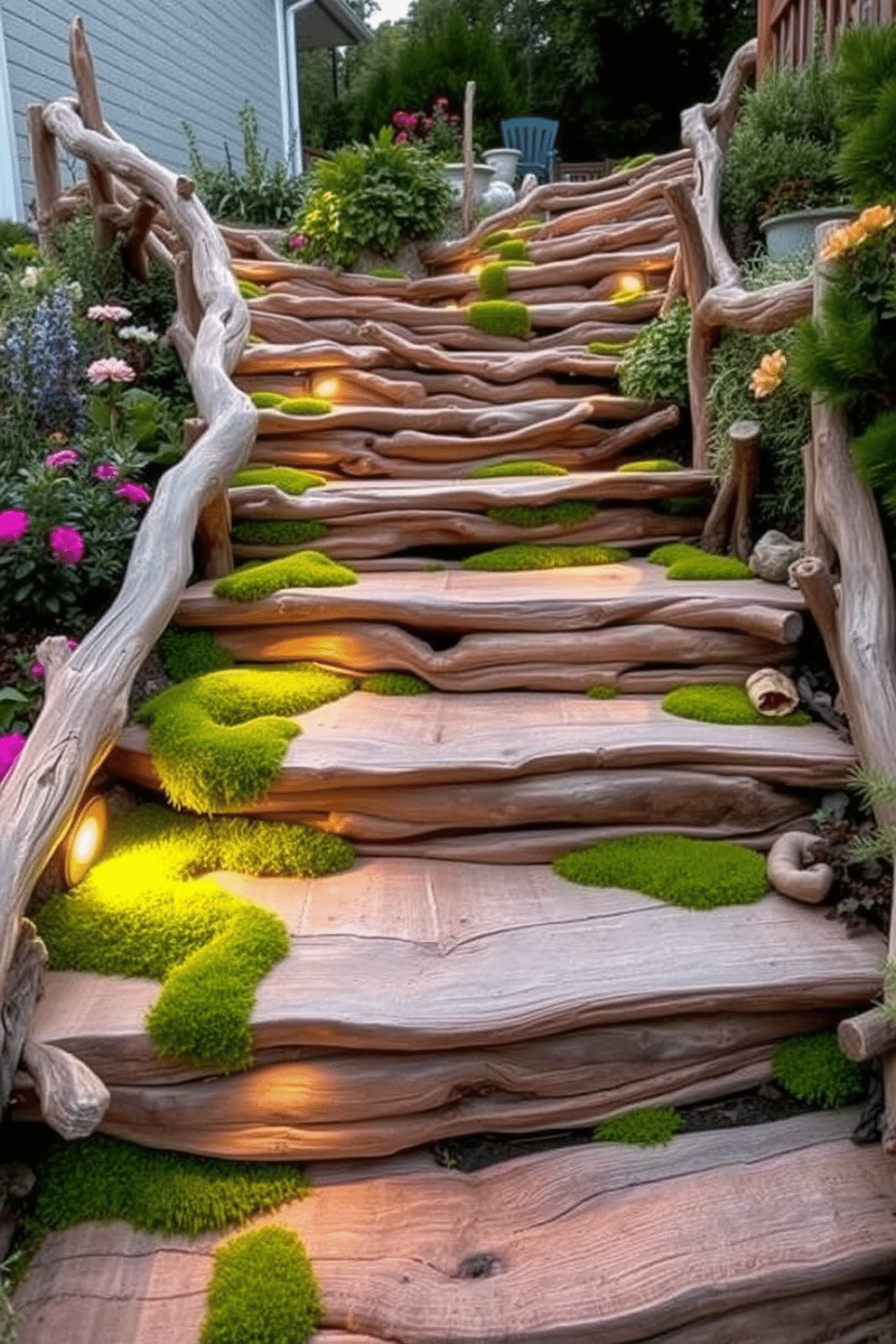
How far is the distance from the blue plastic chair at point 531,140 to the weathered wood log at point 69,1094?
10.4 m

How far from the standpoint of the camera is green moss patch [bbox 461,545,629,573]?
Answer: 10.9 feet

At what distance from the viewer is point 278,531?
328 cm

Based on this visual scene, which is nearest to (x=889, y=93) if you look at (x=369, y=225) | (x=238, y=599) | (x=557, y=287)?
(x=238, y=599)

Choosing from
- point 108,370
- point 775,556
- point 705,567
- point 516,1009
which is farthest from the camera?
point 108,370

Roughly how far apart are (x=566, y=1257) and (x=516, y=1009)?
379mm

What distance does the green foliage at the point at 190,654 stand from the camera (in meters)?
2.80

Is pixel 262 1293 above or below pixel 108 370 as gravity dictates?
below

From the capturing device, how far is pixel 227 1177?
1734 millimetres

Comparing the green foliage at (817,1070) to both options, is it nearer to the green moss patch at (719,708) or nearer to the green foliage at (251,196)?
the green moss patch at (719,708)

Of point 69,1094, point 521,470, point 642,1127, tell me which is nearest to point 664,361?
point 521,470

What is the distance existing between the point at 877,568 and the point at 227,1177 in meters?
1.81

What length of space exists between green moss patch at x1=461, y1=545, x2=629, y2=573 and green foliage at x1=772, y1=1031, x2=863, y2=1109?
1760 mm

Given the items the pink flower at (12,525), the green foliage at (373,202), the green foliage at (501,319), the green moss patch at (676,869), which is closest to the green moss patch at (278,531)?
the pink flower at (12,525)

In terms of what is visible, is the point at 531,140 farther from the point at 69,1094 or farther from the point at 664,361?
the point at 69,1094
